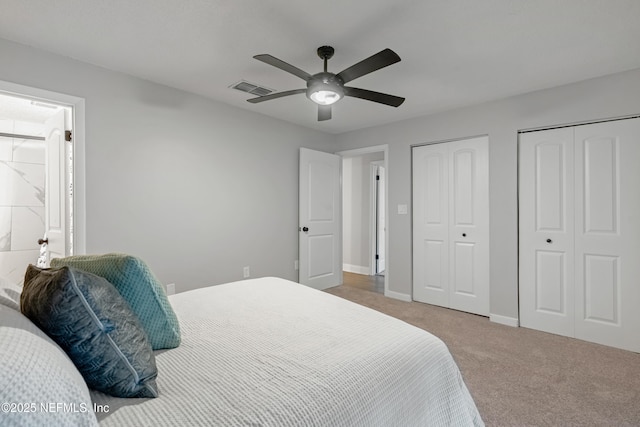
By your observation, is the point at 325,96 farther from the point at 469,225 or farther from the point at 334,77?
the point at 469,225

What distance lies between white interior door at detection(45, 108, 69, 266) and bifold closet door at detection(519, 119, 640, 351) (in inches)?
171

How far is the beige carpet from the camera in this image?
1789mm

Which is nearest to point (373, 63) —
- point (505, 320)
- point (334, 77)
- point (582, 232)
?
point (334, 77)

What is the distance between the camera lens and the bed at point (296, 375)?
0.83 m

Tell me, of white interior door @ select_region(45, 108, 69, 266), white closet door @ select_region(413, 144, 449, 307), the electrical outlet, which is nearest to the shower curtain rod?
white interior door @ select_region(45, 108, 69, 266)

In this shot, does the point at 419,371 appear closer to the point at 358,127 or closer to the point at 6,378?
the point at 6,378

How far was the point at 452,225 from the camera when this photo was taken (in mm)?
3709

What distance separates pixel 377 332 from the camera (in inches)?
51.9

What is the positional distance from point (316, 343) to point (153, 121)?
2723 millimetres

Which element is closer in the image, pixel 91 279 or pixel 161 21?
pixel 91 279

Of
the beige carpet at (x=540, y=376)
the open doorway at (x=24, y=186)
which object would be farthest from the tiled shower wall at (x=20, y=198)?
the beige carpet at (x=540, y=376)

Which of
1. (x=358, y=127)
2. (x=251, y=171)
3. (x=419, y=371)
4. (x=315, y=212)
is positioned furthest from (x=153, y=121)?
(x=419, y=371)

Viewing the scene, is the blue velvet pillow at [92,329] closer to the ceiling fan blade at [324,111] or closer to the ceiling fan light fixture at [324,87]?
the ceiling fan light fixture at [324,87]

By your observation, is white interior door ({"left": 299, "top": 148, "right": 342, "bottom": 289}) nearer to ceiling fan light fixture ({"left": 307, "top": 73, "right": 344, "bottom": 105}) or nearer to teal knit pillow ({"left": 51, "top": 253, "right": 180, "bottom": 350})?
ceiling fan light fixture ({"left": 307, "top": 73, "right": 344, "bottom": 105})
